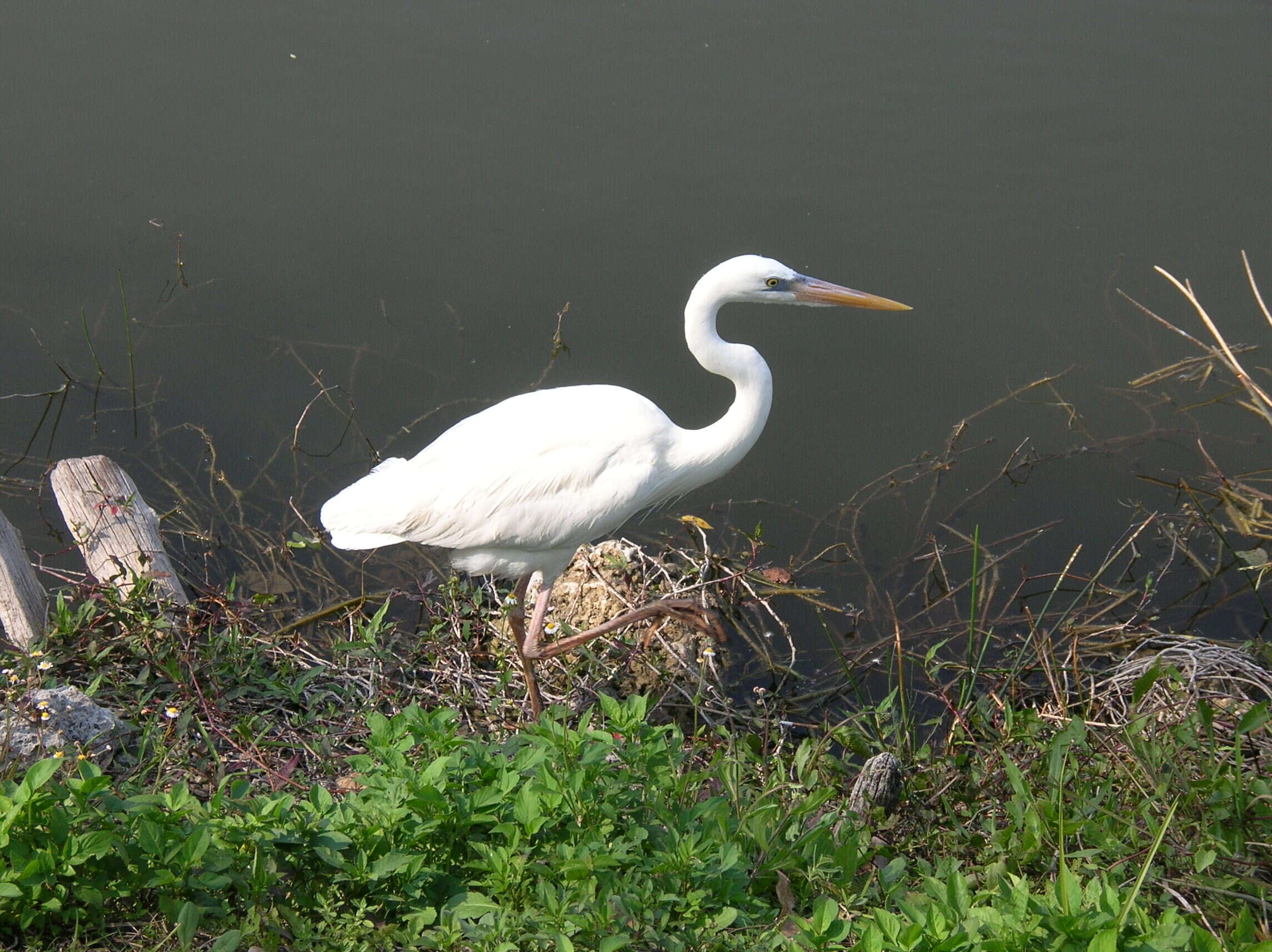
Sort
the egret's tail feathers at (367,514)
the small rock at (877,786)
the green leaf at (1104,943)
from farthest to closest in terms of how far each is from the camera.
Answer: the egret's tail feathers at (367,514), the small rock at (877,786), the green leaf at (1104,943)

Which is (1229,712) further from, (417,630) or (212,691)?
(212,691)

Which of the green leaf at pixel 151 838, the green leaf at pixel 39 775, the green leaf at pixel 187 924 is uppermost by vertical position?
the green leaf at pixel 39 775

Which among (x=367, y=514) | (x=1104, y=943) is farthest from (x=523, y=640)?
(x=1104, y=943)

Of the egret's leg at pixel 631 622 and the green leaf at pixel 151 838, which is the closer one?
the green leaf at pixel 151 838

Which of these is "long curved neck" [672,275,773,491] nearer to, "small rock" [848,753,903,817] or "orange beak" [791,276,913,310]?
"orange beak" [791,276,913,310]

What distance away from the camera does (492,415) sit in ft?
12.2

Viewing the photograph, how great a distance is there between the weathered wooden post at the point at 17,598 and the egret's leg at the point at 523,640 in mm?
1447

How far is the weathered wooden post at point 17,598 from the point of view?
11.1 feet

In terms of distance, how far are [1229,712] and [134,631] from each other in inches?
Result: 128

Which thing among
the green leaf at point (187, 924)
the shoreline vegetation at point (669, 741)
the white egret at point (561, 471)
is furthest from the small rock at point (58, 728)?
the white egret at point (561, 471)

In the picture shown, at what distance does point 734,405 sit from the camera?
3.72 meters

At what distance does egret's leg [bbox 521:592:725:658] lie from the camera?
3568 millimetres

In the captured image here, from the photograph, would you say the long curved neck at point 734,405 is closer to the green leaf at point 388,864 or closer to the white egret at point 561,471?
the white egret at point 561,471

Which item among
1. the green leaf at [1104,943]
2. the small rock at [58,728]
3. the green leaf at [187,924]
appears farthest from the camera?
the small rock at [58,728]
